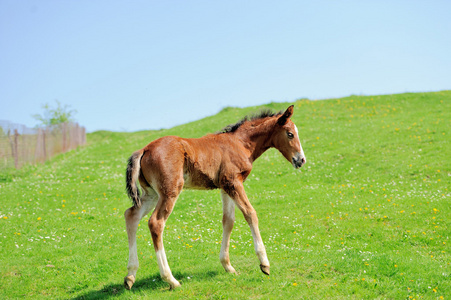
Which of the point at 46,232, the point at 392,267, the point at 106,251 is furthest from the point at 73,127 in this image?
the point at 392,267

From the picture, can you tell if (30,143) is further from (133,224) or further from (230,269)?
(230,269)

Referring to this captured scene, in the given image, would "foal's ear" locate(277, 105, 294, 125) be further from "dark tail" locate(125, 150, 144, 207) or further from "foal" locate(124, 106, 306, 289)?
"dark tail" locate(125, 150, 144, 207)

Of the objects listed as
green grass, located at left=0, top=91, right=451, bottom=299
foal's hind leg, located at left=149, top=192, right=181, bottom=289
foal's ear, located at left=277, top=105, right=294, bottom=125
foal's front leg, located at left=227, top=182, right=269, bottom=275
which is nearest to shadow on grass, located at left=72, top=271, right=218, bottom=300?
green grass, located at left=0, top=91, right=451, bottom=299

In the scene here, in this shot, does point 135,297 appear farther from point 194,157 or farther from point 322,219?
point 322,219

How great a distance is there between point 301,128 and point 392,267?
21.4 meters

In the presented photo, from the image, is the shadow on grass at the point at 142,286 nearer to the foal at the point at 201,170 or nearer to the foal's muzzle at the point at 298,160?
the foal at the point at 201,170

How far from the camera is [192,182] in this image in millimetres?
8289

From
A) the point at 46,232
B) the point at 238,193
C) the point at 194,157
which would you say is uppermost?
the point at 194,157

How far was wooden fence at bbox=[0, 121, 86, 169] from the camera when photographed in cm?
2492

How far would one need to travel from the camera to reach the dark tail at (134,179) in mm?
7632

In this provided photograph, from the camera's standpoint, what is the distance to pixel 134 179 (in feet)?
25.1

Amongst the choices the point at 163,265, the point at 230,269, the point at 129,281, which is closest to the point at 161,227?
the point at 163,265

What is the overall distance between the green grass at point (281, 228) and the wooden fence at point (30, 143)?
1.44 metres

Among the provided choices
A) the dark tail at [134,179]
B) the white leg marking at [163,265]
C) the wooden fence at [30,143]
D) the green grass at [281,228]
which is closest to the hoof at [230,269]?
the green grass at [281,228]
